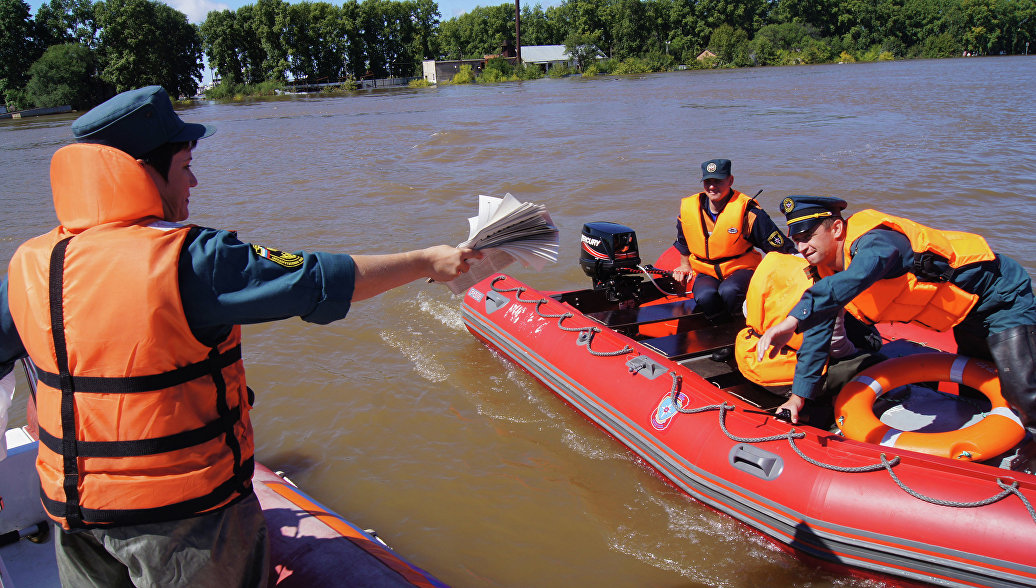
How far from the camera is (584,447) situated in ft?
14.3

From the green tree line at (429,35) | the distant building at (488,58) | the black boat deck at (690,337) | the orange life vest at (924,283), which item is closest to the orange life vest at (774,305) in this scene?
the black boat deck at (690,337)

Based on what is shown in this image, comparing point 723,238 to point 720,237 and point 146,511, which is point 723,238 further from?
point 146,511

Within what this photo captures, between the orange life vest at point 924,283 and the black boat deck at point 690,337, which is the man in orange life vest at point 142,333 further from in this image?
the black boat deck at point 690,337

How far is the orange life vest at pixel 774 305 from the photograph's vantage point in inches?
132

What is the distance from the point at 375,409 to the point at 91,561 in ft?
11.5

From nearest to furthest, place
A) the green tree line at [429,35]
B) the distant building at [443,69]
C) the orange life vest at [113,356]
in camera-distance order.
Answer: the orange life vest at [113,356] < the green tree line at [429,35] < the distant building at [443,69]

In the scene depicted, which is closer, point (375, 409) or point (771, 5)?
point (375, 409)

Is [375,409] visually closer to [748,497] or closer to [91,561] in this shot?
[748,497]

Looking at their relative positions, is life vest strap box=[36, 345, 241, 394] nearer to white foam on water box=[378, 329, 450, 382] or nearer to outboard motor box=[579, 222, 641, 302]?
outboard motor box=[579, 222, 641, 302]

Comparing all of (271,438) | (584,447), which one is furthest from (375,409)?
(584,447)

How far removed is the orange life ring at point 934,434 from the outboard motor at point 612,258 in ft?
6.55

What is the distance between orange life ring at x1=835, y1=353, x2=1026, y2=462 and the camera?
3053 millimetres

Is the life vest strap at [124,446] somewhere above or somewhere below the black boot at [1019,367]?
above

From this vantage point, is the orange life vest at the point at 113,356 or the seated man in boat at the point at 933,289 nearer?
the orange life vest at the point at 113,356
